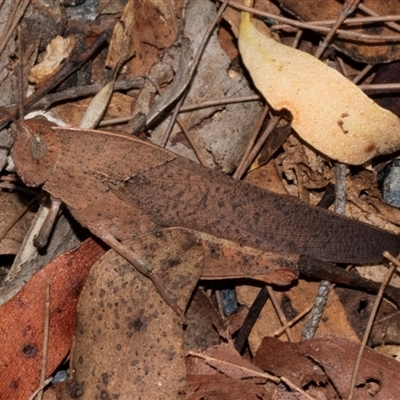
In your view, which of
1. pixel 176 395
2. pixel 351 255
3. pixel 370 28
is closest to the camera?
pixel 176 395

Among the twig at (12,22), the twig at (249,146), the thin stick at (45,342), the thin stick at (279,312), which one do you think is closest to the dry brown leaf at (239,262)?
the thin stick at (279,312)

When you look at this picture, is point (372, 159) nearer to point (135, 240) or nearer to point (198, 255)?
point (198, 255)

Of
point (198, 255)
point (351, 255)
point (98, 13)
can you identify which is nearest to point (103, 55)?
point (98, 13)

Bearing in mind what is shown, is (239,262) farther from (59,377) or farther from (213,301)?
(59,377)

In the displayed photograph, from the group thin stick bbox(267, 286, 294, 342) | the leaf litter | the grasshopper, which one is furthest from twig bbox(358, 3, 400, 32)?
thin stick bbox(267, 286, 294, 342)

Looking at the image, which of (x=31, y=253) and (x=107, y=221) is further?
(x=31, y=253)

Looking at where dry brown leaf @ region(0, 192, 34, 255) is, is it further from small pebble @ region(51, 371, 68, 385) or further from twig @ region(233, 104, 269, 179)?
twig @ region(233, 104, 269, 179)
